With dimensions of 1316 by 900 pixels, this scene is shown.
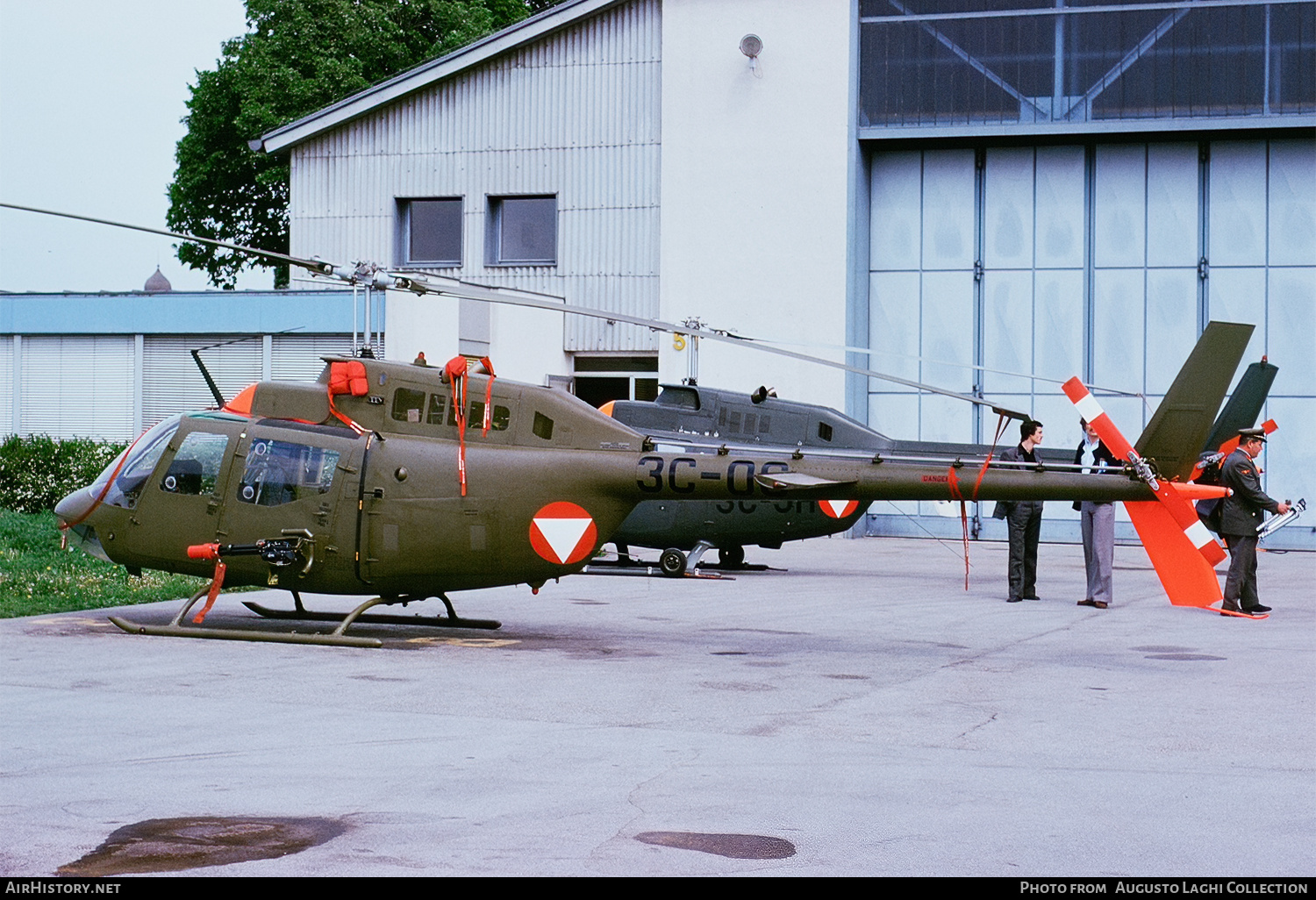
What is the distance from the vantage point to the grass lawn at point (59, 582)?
14.4 m

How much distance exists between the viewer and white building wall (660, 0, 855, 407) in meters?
29.0

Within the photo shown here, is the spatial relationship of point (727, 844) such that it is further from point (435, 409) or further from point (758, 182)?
point (758, 182)

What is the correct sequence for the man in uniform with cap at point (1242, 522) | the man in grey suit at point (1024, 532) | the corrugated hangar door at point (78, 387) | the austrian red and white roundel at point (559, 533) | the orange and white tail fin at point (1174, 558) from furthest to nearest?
the corrugated hangar door at point (78, 387), the man in grey suit at point (1024, 532), the man in uniform with cap at point (1242, 522), the austrian red and white roundel at point (559, 533), the orange and white tail fin at point (1174, 558)

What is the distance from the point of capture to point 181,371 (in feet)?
97.8

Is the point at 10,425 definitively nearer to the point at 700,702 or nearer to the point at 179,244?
the point at 179,244

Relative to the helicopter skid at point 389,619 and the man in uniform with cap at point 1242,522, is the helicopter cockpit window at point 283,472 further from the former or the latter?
the man in uniform with cap at point 1242,522

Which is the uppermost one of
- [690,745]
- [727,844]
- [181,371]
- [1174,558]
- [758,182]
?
[758,182]

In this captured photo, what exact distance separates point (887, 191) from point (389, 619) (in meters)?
19.2

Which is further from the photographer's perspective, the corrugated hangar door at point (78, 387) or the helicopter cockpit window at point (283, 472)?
the corrugated hangar door at point (78, 387)

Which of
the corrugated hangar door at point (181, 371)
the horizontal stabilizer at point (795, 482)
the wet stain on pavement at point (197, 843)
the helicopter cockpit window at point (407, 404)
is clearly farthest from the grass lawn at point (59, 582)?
the corrugated hangar door at point (181, 371)

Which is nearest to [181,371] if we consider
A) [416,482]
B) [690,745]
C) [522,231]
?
[522,231]

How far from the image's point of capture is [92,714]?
874cm

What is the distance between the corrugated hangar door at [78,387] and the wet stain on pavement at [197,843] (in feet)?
83.8

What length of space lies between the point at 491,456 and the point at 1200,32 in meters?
21.0
